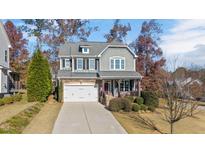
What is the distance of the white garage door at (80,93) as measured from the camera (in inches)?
1272

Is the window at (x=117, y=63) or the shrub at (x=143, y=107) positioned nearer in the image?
the shrub at (x=143, y=107)

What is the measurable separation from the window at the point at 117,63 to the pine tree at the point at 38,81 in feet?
25.9

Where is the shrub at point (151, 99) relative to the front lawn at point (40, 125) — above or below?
above

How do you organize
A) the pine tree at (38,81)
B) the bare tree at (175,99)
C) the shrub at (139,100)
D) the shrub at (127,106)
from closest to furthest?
the bare tree at (175,99) → the shrub at (127,106) → the shrub at (139,100) → the pine tree at (38,81)

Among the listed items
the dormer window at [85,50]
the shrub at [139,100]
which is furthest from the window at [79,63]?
the shrub at [139,100]

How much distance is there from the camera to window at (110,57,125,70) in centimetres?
3400

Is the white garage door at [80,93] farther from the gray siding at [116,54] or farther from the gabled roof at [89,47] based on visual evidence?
the gabled roof at [89,47]

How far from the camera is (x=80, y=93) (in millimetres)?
32562

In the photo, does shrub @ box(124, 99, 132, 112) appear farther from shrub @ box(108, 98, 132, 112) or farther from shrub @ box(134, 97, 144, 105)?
shrub @ box(134, 97, 144, 105)

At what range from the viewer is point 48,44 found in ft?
136

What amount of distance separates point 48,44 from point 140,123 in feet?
83.9
